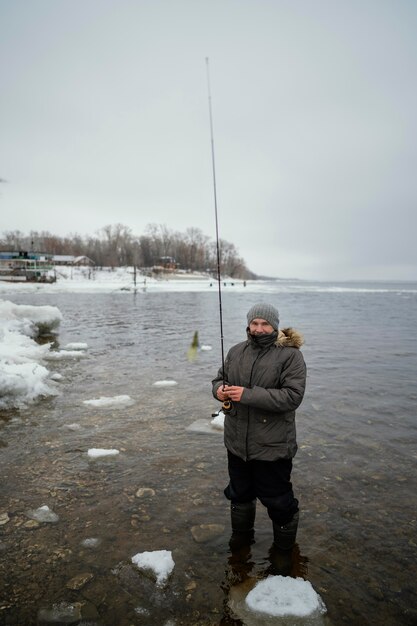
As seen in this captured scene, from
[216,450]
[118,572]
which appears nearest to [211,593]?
[118,572]

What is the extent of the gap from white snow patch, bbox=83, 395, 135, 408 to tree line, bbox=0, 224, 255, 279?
126m

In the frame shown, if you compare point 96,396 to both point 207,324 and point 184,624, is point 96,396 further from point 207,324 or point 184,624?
point 207,324

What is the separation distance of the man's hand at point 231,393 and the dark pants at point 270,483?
529mm

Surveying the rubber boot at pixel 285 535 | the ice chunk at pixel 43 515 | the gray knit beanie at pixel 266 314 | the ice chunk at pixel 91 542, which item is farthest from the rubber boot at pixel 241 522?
the ice chunk at pixel 43 515

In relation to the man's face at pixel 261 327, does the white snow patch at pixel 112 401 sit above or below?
below

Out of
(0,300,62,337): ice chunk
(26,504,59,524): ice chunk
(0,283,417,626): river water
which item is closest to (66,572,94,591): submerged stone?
(0,283,417,626): river water

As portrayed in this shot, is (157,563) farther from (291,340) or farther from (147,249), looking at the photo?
(147,249)

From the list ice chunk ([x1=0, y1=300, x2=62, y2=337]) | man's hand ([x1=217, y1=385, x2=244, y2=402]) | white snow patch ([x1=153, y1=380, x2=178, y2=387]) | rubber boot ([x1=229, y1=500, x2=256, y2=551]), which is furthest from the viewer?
ice chunk ([x1=0, y1=300, x2=62, y2=337])

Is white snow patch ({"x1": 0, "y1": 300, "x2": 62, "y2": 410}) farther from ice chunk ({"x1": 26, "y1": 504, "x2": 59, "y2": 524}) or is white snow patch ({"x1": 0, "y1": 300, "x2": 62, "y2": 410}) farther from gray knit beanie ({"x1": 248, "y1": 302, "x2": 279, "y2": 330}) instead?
gray knit beanie ({"x1": 248, "y1": 302, "x2": 279, "y2": 330})

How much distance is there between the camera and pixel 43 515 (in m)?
3.92

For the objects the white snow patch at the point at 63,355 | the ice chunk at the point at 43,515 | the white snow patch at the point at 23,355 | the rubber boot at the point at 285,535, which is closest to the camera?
the rubber boot at the point at 285,535

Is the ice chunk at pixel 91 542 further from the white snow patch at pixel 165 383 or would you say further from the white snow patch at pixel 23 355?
the white snow patch at pixel 165 383

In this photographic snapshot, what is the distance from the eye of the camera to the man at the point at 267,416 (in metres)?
3.08

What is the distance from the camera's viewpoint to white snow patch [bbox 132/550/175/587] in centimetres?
316
